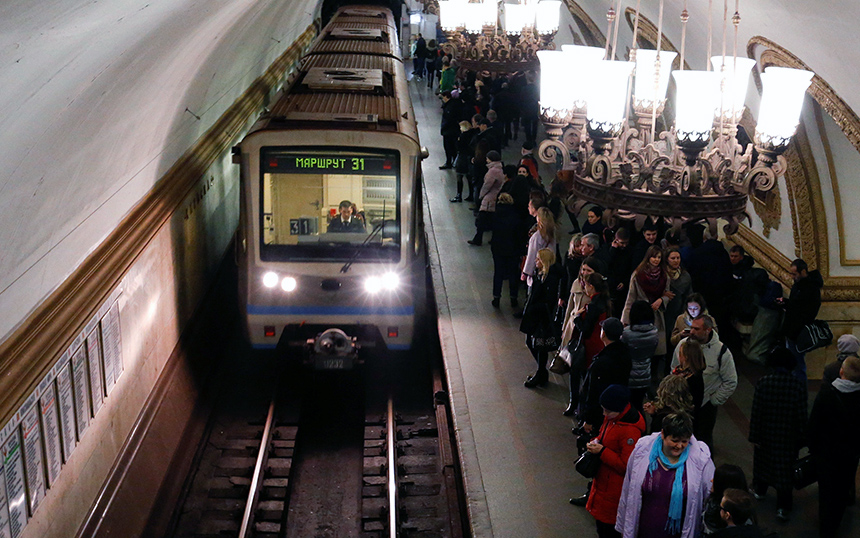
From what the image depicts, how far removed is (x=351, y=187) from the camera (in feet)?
27.5

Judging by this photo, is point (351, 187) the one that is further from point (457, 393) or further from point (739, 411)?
point (739, 411)

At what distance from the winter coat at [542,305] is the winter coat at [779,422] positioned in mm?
2412

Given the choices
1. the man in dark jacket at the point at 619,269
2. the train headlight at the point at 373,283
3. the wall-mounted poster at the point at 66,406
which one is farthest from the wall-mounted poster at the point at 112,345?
the man in dark jacket at the point at 619,269

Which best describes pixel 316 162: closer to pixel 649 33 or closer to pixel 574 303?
pixel 574 303

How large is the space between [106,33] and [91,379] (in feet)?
8.80

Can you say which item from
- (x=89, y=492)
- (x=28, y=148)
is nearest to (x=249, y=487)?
(x=89, y=492)

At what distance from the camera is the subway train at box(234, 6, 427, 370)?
829 centimetres

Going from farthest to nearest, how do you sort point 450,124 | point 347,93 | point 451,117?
point 450,124, point 451,117, point 347,93

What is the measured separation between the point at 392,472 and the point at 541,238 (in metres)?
2.90

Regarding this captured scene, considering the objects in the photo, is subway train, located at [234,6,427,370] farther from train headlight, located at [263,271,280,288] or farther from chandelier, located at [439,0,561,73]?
chandelier, located at [439,0,561,73]

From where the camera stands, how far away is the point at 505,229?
1034 centimetres

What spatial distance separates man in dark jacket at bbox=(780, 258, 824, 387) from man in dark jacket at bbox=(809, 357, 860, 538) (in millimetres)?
1889

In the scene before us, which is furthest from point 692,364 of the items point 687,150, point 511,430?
point 511,430

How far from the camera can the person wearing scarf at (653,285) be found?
7828 mm
